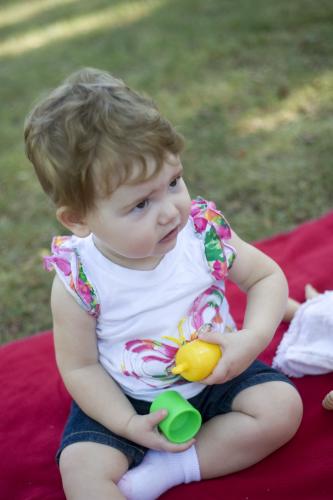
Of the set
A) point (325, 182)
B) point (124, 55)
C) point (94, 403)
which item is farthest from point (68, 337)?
point (124, 55)

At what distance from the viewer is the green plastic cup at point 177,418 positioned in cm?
135

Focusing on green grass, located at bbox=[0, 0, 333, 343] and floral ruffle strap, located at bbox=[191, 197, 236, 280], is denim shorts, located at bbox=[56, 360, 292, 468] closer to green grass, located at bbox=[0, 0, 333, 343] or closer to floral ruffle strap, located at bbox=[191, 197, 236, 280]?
floral ruffle strap, located at bbox=[191, 197, 236, 280]

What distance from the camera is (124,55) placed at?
4879 mm

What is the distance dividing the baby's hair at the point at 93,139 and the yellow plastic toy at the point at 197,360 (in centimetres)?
39

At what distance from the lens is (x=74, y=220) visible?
141 cm

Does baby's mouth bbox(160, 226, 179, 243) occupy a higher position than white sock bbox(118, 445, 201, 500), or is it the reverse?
baby's mouth bbox(160, 226, 179, 243)

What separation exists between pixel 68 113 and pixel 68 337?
1.78 ft

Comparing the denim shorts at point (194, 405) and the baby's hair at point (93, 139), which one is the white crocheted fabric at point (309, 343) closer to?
the denim shorts at point (194, 405)

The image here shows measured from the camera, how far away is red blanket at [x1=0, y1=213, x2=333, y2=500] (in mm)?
1467

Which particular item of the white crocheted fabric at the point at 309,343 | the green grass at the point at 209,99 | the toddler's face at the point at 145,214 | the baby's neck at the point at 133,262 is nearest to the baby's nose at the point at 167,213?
the toddler's face at the point at 145,214

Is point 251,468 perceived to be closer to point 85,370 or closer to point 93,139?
point 85,370

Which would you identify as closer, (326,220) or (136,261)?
(136,261)

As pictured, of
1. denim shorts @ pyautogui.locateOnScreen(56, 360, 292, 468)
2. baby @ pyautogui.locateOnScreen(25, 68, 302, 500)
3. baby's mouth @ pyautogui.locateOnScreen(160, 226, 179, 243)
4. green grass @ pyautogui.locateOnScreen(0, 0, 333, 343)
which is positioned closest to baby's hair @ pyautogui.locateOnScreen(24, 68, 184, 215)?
baby @ pyautogui.locateOnScreen(25, 68, 302, 500)

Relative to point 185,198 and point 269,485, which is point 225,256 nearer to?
point 185,198
